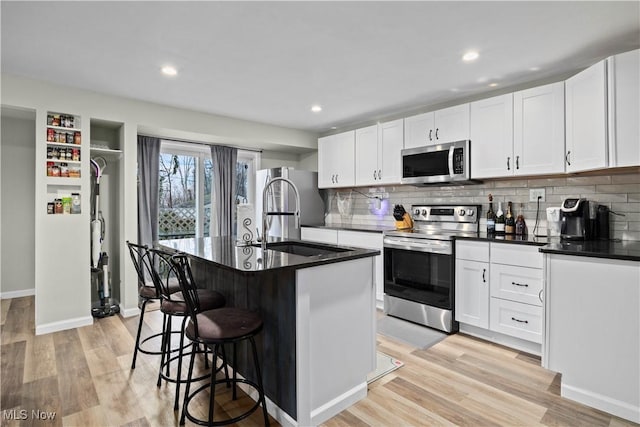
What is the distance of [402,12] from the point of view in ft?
6.78

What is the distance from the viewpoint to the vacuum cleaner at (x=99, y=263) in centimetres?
368

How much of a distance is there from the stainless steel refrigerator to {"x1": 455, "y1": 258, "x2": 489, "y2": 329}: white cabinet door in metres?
2.44

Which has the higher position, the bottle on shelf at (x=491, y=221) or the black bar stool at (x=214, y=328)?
the bottle on shelf at (x=491, y=221)

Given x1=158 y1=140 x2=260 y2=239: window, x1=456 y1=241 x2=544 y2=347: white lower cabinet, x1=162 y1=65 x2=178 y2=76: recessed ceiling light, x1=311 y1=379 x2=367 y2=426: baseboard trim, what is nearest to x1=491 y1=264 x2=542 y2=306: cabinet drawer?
x1=456 y1=241 x2=544 y2=347: white lower cabinet

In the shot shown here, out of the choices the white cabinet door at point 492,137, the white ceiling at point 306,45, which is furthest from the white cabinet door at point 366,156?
the white cabinet door at point 492,137

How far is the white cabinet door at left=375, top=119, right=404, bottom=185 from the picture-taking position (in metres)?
4.07

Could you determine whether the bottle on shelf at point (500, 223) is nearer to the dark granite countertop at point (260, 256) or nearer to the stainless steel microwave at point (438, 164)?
the stainless steel microwave at point (438, 164)

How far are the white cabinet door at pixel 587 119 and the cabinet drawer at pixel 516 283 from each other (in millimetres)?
907

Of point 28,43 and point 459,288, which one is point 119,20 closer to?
point 28,43

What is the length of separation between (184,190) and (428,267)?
11.4 feet

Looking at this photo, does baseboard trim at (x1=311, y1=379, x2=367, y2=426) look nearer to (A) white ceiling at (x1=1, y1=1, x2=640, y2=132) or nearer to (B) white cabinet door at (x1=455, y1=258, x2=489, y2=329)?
(B) white cabinet door at (x1=455, y1=258, x2=489, y2=329)

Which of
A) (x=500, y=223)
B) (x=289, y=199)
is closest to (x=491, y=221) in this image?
(x=500, y=223)

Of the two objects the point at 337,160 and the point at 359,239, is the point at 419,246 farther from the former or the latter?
the point at 337,160

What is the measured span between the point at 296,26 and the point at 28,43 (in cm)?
198
